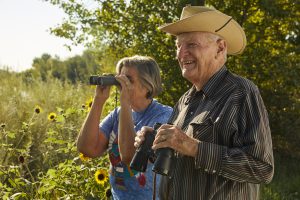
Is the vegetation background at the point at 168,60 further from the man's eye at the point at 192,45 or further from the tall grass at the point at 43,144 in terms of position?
the man's eye at the point at 192,45

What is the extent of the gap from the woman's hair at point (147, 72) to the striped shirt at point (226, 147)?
0.71 metres

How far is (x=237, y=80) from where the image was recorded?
85.9 inches

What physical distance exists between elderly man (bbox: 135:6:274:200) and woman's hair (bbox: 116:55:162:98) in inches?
21.2

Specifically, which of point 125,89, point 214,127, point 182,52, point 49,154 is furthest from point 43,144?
point 214,127

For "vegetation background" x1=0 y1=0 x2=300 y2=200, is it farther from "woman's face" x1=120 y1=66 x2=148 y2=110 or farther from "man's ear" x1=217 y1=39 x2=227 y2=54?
"man's ear" x1=217 y1=39 x2=227 y2=54

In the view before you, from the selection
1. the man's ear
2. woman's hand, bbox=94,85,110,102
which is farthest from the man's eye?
woman's hand, bbox=94,85,110,102

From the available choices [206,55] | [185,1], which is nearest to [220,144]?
[206,55]

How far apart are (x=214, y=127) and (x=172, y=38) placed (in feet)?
15.3

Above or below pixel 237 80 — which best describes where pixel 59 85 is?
below

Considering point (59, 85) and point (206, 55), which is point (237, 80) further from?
point (59, 85)

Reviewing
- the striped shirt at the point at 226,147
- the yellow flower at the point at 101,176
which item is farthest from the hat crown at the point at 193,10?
the yellow flower at the point at 101,176

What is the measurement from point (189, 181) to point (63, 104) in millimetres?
5732

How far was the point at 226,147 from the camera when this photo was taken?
202 cm

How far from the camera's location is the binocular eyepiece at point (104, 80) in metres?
2.90
